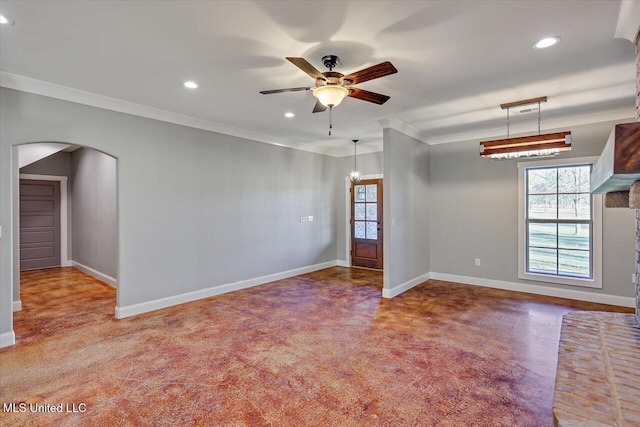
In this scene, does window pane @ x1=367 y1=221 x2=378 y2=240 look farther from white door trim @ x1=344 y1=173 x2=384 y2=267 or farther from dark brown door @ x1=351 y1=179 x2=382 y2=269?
white door trim @ x1=344 y1=173 x2=384 y2=267

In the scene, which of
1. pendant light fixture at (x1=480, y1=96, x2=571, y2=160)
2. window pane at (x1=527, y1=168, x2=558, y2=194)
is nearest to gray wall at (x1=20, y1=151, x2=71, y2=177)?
pendant light fixture at (x1=480, y1=96, x2=571, y2=160)

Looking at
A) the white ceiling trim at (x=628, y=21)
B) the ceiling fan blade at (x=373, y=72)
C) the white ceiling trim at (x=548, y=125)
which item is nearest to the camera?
the white ceiling trim at (x=628, y=21)

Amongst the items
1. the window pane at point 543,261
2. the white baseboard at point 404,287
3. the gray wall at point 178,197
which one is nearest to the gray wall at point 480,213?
the window pane at point 543,261

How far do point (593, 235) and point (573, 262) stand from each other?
518mm

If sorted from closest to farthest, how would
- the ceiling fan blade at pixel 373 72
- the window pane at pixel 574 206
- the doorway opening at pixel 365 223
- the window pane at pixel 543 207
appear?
the ceiling fan blade at pixel 373 72, the window pane at pixel 574 206, the window pane at pixel 543 207, the doorway opening at pixel 365 223

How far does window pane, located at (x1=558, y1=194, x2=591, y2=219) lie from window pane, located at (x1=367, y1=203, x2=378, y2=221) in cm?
331

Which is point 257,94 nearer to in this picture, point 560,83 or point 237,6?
point 237,6

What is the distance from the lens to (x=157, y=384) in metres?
2.52

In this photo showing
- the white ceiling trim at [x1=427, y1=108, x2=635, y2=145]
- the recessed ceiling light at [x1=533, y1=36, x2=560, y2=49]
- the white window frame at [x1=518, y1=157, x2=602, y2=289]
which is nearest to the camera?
the recessed ceiling light at [x1=533, y1=36, x2=560, y2=49]

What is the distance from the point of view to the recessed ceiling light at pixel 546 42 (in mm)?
2508

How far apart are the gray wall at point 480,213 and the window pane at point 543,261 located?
22 cm

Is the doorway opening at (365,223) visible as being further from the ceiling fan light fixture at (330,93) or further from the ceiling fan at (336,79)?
the ceiling fan light fixture at (330,93)

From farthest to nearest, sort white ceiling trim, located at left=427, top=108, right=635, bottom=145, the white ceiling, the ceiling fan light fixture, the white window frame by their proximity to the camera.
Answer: the white window frame < white ceiling trim, located at left=427, top=108, right=635, bottom=145 < the ceiling fan light fixture < the white ceiling

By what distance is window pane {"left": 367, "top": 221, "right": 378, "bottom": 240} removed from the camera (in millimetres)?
7145
